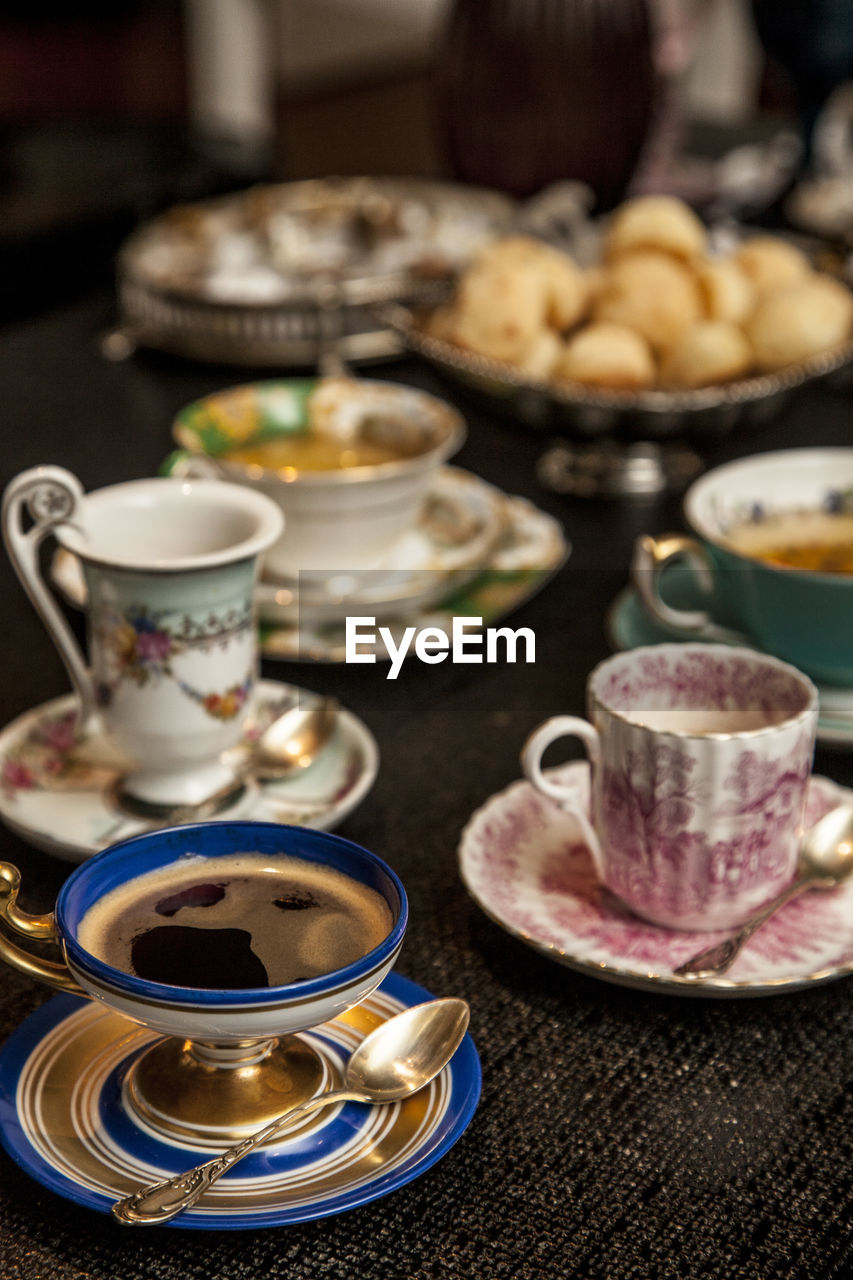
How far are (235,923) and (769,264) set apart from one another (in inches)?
37.0

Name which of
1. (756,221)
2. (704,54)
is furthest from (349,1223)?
(704,54)

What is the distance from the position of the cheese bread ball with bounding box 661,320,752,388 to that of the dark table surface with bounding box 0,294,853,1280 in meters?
0.35

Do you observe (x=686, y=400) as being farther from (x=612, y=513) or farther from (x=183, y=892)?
(x=183, y=892)

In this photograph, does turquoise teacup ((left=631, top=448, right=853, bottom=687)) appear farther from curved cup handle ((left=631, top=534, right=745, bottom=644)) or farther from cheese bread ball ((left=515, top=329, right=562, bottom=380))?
cheese bread ball ((left=515, top=329, right=562, bottom=380))

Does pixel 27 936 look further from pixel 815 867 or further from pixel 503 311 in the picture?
pixel 503 311

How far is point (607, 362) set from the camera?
1079mm

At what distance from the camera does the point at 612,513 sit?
1104mm

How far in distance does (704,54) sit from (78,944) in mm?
4174

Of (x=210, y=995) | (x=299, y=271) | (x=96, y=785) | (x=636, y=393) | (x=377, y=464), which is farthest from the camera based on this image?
(x=299, y=271)

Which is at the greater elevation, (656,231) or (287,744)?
(656,231)

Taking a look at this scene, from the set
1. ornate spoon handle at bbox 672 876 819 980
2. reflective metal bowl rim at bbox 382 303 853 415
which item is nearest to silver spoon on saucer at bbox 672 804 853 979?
ornate spoon handle at bbox 672 876 819 980

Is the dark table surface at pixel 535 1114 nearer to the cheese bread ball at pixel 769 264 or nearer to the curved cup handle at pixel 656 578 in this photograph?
the curved cup handle at pixel 656 578

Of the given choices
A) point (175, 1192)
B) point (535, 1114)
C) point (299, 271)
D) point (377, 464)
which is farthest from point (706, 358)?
point (175, 1192)

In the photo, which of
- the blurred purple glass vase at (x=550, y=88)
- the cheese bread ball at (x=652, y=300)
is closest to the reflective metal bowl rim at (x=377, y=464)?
the cheese bread ball at (x=652, y=300)
